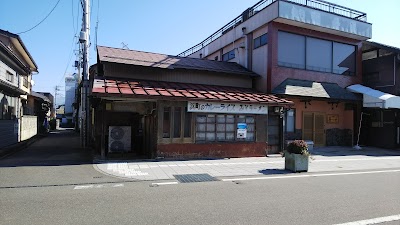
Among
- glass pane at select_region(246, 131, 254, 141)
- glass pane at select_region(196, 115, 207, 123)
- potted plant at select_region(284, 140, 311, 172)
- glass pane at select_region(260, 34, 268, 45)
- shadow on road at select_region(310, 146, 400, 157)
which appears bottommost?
shadow on road at select_region(310, 146, 400, 157)

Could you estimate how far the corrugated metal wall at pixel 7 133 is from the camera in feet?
48.0

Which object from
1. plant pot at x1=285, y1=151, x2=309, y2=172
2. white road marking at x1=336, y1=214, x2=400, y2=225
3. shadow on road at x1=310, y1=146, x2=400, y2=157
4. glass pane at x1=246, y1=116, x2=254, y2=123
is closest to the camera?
white road marking at x1=336, y1=214, x2=400, y2=225

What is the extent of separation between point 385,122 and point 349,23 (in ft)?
23.5

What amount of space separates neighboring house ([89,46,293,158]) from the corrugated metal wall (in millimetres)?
4803

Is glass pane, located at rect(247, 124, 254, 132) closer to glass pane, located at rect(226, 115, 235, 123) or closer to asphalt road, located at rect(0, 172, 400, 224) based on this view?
Answer: glass pane, located at rect(226, 115, 235, 123)

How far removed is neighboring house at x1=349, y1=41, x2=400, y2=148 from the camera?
18781 millimetres

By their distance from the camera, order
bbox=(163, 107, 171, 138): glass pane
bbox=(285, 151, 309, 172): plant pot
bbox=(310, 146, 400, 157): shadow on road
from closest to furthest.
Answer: bbox=(285, 151, 309, 172): plant pot < bbox=(163, 107, 171, 138): glass pane < bbox=(310, 146, 400, 157): shadow on road

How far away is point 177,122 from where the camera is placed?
12.9 m

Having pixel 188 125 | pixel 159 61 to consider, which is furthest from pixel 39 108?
pixel 188 125

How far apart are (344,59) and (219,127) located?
38.0ft

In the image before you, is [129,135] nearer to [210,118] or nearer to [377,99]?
[210,118]

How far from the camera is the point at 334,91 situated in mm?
18094

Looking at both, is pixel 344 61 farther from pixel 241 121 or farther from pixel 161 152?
pixel 161 152

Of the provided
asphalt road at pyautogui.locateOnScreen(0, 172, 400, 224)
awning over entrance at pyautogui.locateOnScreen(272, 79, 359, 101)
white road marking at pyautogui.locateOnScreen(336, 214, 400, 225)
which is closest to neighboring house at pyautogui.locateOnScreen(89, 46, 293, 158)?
awning over entrance at pyautogui.locateOnScreen(272, 79, 359, 101)
